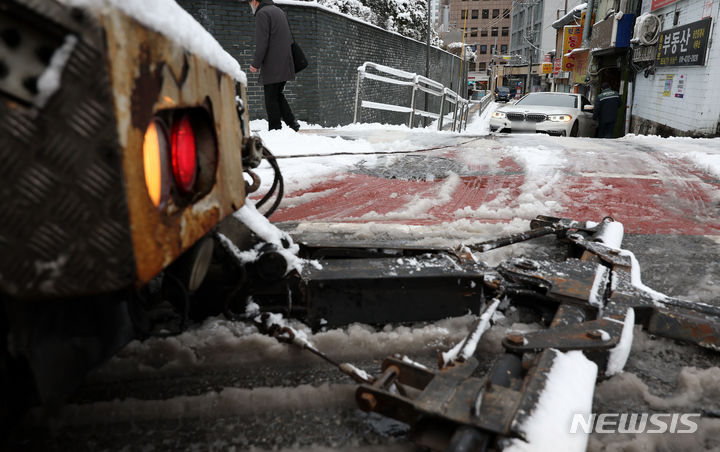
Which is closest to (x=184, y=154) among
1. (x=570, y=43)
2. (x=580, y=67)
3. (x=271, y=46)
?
(x=271, y=46)

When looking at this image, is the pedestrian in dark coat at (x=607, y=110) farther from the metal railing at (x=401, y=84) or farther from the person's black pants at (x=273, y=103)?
the person's black pants at (x=273, y=103)

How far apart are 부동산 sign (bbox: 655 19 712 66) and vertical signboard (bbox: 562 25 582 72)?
670 inches

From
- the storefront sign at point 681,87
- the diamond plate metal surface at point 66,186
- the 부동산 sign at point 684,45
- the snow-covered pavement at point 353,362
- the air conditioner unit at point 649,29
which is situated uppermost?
the air conditioner unit at point 649,29

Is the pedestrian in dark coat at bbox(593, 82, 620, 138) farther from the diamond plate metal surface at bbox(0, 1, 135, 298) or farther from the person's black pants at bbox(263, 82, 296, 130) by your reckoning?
the diamond plate metal surface at bbox(0, 1, 135, 298)

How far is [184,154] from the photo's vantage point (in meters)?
1.20

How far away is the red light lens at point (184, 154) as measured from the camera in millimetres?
1152

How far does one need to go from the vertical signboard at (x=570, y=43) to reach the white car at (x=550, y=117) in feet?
67.8

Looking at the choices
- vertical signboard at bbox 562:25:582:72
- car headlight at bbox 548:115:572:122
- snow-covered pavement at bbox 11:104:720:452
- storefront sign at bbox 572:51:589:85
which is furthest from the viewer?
vertical signboard at bbox 562:25:582:72

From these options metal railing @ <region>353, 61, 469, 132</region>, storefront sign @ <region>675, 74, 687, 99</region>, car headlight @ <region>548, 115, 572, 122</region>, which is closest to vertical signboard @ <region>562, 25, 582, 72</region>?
storefront sign @ <region>675, 74, 687, 99</region>

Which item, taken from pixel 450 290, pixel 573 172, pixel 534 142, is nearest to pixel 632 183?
pixel 573 172

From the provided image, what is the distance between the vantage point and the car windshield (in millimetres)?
12484

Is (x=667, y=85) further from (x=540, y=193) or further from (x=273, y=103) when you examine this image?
(x=540, y=193)

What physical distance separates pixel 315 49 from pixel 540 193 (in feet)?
28.3

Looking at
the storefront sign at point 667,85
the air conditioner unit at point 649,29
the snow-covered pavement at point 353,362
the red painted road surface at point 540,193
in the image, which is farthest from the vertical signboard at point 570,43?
the snow-covered pavement at point 353,362
